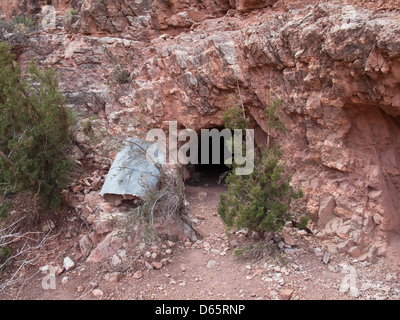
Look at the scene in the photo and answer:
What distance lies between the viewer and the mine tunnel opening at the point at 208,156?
852cm

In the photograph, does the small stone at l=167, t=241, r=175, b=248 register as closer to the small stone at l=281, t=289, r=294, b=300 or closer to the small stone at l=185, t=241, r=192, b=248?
the small stone at l=185, t=241, r=192, b=248

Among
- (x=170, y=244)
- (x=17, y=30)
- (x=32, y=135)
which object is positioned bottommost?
(x=170, y=244)

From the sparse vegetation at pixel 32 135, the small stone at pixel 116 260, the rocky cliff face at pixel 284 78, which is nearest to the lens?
the rocky cliff face at pixel 284 78

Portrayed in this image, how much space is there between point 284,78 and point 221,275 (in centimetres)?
352

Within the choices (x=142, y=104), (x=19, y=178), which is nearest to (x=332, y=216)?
(x=142, y=104)

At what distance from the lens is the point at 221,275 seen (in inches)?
197

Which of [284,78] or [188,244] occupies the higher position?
[284,78]

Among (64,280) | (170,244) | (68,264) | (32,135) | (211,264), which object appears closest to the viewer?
(211,264)

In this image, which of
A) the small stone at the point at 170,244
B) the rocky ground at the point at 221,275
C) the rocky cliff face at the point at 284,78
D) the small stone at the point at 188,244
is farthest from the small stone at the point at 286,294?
the small stone at the point at 170,244

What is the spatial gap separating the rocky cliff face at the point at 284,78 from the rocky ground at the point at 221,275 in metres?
0.43

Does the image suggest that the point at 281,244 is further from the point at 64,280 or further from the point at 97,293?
the point at 64,280

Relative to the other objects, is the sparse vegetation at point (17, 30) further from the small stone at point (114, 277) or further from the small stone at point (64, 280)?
the small stone at point (114, 277)

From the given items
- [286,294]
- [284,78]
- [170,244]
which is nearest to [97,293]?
[170,244]

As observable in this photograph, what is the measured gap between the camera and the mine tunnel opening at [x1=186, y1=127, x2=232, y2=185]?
8.52 metres
